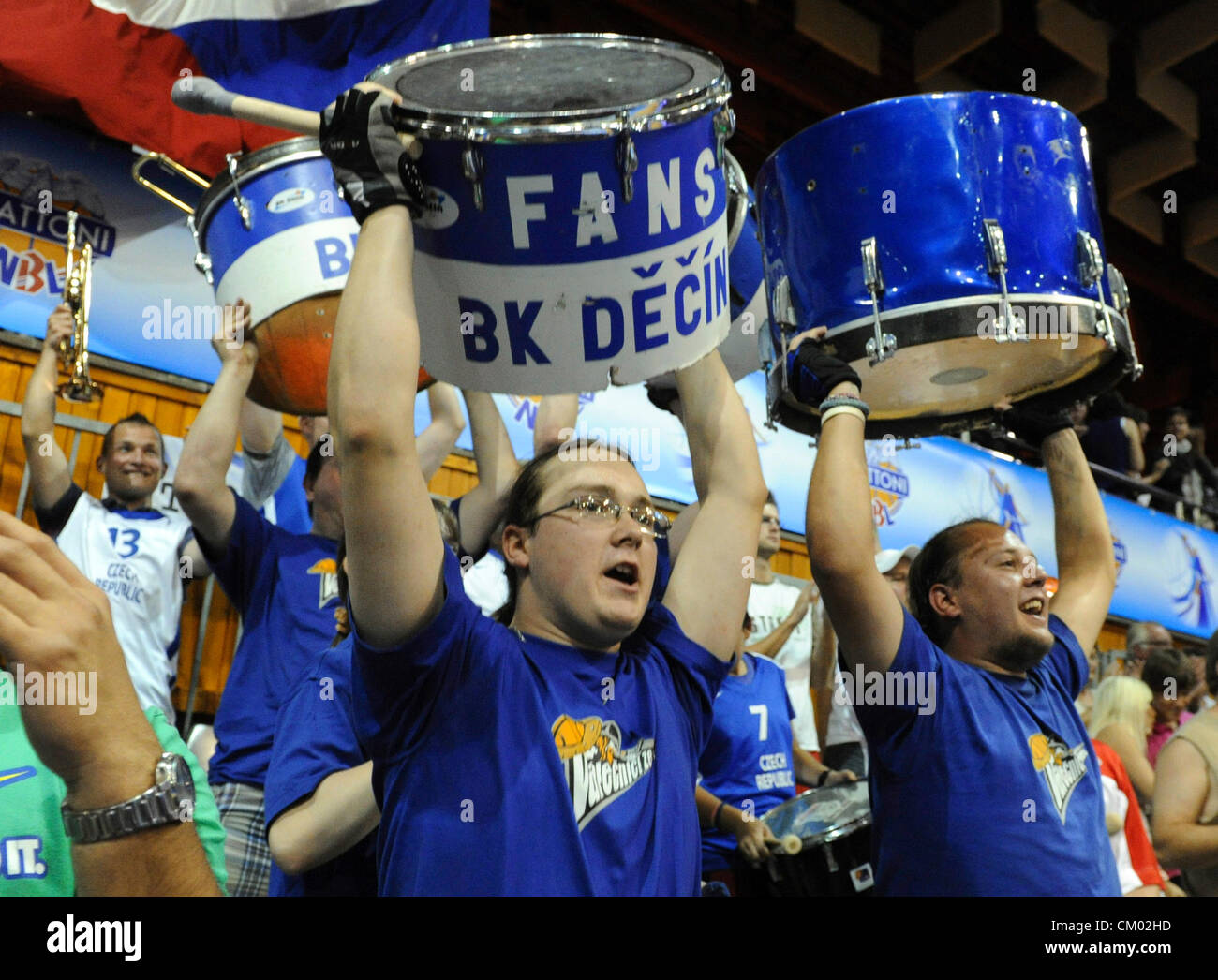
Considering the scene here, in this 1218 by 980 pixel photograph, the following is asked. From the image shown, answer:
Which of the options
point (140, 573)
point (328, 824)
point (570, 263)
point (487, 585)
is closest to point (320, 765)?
point (328, 824)

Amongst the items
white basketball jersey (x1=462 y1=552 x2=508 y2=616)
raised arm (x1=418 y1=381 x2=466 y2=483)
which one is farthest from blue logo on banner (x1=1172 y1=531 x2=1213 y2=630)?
raised arm (x1=418 y1=381 x2=466 y2=483)

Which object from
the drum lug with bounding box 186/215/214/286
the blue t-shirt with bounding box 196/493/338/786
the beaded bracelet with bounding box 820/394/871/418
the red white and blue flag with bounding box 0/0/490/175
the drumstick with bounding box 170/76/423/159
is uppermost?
the red white and blue flag with bounding box 0/0/490/175

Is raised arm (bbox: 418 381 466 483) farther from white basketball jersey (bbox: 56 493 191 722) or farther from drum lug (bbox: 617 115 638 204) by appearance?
drum lug (bbox: 617 115 638 204)

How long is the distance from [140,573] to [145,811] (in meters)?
2.72

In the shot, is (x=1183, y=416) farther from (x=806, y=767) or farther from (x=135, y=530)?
(x=135, y=530)

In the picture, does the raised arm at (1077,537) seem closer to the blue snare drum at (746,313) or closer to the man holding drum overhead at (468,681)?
the blue snare drum at (746,313)

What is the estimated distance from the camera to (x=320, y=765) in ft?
5.86

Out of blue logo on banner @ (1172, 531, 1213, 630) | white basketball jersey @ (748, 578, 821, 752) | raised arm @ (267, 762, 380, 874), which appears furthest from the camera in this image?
blue logo on banner @ (1172, 531, 1213, 630)

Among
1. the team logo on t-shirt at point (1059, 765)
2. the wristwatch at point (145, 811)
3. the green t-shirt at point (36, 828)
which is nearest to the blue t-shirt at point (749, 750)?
the team logo on t-shirt at point (1059, 765)

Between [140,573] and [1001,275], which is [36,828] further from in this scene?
[140,573]

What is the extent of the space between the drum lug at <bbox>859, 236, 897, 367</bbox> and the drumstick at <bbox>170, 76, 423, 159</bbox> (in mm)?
965

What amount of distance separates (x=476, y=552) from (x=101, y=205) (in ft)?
8.98

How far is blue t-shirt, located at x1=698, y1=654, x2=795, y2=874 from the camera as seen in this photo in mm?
2857
